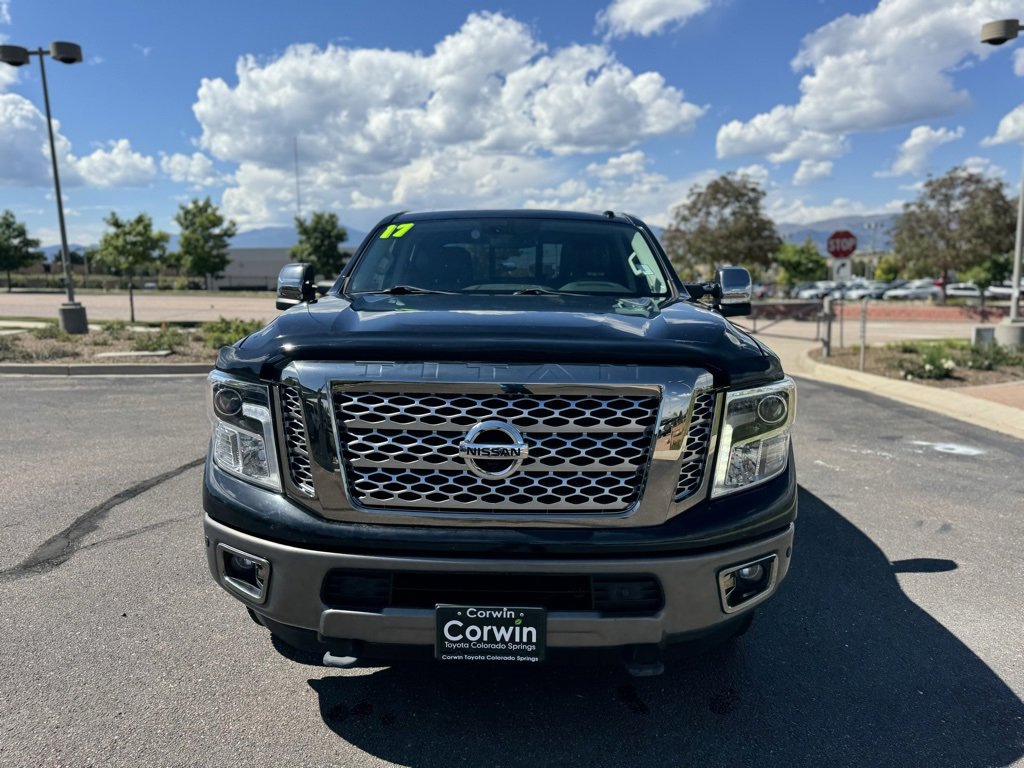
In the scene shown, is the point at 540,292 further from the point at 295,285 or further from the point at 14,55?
the point at 14,55

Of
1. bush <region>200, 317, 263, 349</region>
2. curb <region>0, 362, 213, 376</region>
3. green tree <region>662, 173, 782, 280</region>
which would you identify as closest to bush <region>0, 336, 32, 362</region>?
curb <region>0, 362, 213, 376</region>

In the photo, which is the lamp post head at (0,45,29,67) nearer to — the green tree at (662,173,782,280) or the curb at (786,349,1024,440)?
the curb at (786,349,1024,440)

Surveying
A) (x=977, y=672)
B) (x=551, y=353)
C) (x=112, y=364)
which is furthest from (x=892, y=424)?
(x=112, y=364)

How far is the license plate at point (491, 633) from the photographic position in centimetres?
223

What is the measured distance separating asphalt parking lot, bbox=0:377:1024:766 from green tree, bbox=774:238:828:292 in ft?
271

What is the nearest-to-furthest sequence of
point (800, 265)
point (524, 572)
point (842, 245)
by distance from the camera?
point (524, 572)
point (842, 245)
point (800, 265)

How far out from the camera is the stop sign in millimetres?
15383

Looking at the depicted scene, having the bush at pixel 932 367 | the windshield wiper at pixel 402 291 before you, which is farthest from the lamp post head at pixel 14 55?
the bush at pixel 932 367

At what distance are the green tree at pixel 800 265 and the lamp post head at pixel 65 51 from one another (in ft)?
251

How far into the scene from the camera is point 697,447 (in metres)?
2.33

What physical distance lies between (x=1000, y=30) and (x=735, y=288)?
1148cm

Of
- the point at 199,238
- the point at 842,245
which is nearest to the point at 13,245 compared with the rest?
the point at 199,238

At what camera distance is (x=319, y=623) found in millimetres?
2295

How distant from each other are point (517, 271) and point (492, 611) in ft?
6.57
